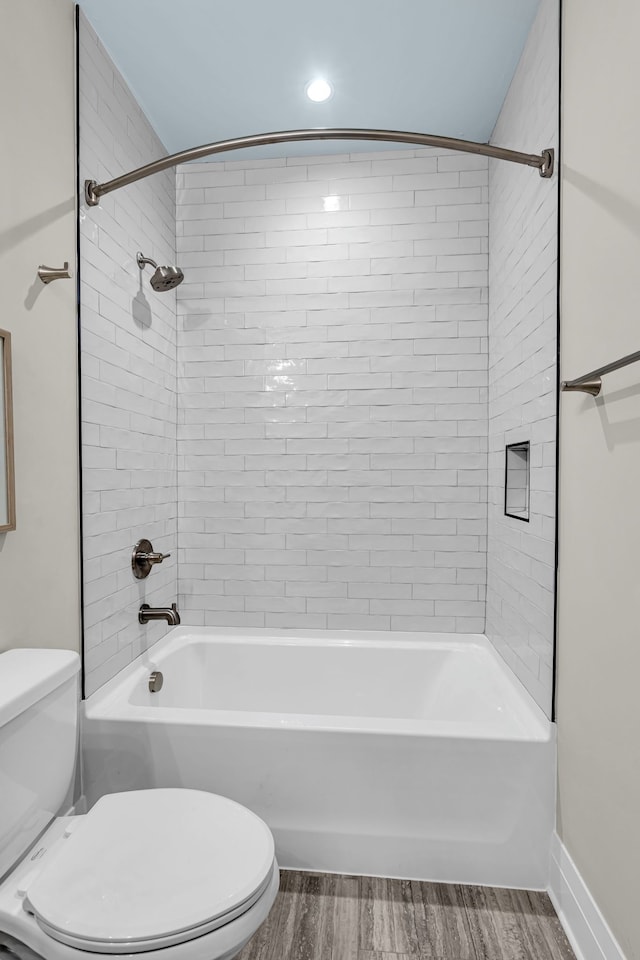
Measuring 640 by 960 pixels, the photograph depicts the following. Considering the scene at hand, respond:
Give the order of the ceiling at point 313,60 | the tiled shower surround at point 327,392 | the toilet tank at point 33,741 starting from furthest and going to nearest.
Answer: the tiled shower surround at point 327,392 → the ceiling at point 313,60 → the toilet tank at point 33,741

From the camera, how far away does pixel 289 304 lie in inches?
105

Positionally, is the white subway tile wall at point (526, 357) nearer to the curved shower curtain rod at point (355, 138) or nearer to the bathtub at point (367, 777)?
the curved shower curtain rod at point (355, 138)

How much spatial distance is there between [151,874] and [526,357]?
1.87 meters

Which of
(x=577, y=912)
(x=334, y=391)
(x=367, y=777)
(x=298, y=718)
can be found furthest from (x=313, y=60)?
(x=577, y=912)

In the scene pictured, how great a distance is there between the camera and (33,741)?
1.36 metres

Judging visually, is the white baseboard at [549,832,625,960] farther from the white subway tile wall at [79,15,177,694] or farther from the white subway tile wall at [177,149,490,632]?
the white subway tile wall at [79,15,177,694]

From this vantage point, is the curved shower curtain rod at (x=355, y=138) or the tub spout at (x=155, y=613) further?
the tub spout at (x=155, y=613)

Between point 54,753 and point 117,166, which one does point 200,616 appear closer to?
point 54,753

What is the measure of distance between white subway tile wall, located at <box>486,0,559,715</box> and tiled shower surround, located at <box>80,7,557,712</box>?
1.4 inches

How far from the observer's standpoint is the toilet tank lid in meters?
1.26

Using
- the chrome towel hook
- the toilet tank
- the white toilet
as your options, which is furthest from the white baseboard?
the chrome towel hook

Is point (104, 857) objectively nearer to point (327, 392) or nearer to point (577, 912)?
point (577, 912)

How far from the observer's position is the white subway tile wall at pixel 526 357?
69.7 inches

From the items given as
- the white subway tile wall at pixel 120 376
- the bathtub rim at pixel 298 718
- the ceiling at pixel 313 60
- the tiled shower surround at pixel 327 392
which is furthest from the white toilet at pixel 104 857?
the ceiling at pixel 313 60
